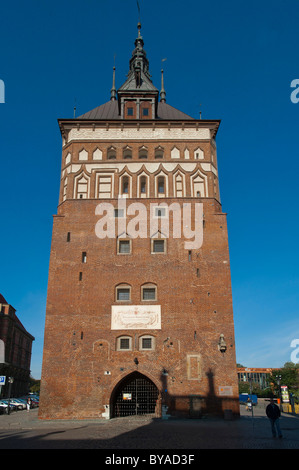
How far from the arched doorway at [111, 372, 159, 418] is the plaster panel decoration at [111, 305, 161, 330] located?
2.75 m

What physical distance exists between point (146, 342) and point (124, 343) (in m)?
1.26

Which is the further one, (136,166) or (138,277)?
(136,166)

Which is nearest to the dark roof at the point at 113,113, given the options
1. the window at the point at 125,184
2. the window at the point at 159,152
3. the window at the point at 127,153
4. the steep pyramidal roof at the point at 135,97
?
the steep pyramidal roof at the point at 135,97

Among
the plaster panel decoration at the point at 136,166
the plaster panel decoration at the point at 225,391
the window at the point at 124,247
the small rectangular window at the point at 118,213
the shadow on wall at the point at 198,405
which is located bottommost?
the shadow on wall at the point at 198,405

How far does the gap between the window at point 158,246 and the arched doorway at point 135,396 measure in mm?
7397

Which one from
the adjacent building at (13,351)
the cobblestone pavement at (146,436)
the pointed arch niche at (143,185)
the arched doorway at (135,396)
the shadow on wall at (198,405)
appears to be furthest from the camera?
the adjacent building at (13,351)

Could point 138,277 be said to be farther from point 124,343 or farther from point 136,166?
point 136,166

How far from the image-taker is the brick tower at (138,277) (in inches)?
882

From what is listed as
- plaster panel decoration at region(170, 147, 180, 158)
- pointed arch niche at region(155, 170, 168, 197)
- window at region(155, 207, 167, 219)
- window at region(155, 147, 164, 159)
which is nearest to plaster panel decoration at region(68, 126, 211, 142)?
plaster panel decoration at region(170, 147, 180, 158)

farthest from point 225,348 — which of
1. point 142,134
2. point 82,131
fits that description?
point 82,131

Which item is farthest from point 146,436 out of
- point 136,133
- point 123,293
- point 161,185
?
point 136,133

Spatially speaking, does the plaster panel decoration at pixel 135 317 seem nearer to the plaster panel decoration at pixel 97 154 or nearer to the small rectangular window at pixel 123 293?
the small rectangular window at pixel 123 293

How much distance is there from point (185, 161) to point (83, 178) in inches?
276

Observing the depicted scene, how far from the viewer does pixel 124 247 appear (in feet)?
83.8
